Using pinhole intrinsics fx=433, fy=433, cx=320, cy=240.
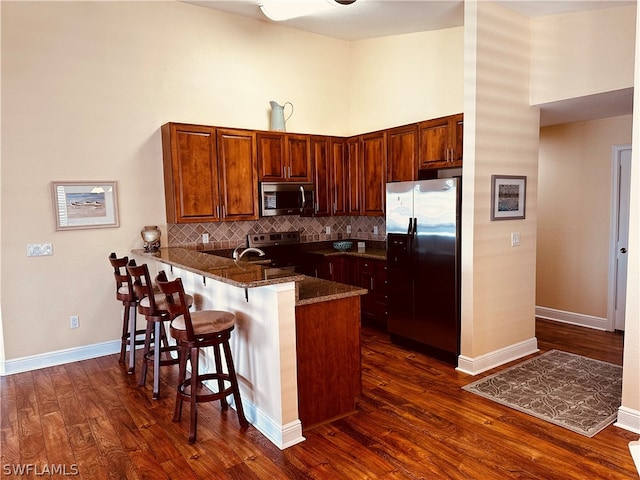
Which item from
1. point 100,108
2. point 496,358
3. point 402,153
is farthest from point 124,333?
point 496,358

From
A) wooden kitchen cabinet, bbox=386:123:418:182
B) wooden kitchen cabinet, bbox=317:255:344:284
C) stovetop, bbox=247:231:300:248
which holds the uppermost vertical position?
wooden kitchen cabinet, bbox=386:123:418:182

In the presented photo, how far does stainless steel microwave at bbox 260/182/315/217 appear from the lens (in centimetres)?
503

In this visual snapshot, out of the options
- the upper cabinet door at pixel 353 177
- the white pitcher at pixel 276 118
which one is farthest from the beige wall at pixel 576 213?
the white pitcher at pixel 276 118

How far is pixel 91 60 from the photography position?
4277 millimetres

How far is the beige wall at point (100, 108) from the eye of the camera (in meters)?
4.01

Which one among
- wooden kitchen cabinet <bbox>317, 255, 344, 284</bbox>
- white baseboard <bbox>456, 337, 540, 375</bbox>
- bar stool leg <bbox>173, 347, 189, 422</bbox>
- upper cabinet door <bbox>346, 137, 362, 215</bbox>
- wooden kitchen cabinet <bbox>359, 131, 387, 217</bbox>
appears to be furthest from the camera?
upper cabinet door <bbox>346, 137, 362, 215</bbox>

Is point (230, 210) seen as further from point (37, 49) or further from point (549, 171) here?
point (549, 171)

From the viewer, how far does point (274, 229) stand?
5.52 metres

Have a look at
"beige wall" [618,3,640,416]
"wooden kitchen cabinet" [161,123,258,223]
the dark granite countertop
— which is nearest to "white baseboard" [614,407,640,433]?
"beige wall" [618,3,640,416]

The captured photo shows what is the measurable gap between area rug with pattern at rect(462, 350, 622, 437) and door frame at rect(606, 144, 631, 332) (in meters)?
1.15

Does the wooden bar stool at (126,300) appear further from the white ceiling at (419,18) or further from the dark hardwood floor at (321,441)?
the white ceiling at (419,18)

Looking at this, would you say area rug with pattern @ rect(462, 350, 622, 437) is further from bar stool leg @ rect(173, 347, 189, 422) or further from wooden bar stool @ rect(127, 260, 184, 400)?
wooden bar stool @ rect(127, 260, 184, 400)

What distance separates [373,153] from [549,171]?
2232mm

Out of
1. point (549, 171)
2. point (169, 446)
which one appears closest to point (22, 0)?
point (169, 446)
